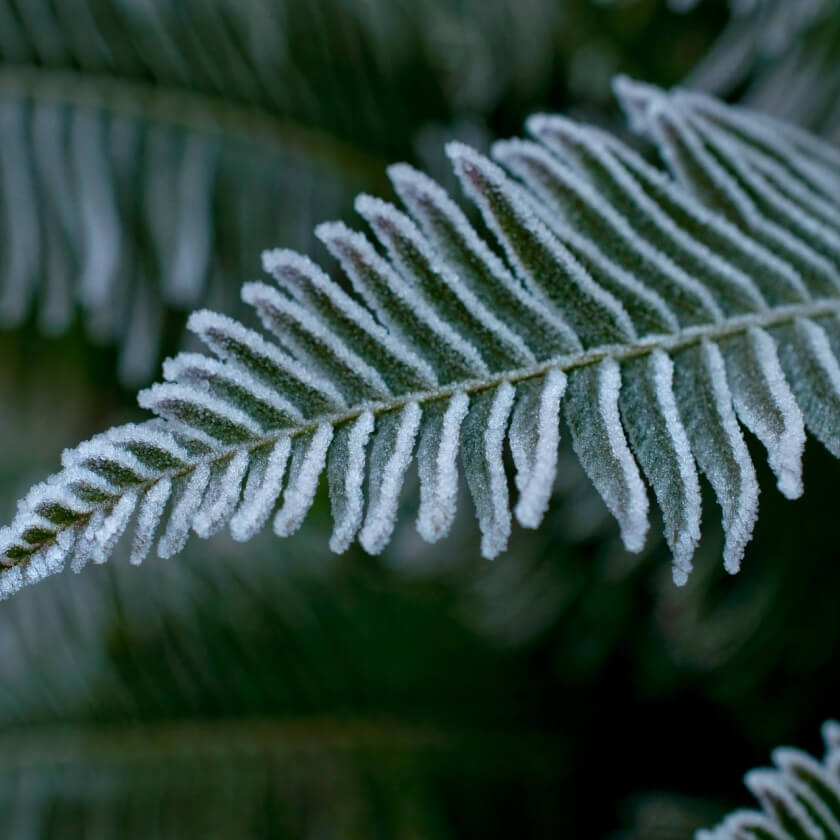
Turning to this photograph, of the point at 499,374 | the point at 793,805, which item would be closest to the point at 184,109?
the point at 499,374

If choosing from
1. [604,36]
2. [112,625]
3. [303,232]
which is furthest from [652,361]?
[112,625]

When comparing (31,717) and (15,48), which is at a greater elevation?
(15,48)

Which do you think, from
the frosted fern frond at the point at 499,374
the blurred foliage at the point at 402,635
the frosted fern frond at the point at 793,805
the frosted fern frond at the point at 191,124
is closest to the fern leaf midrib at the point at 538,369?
the frosted fern frond at the point at 499,374

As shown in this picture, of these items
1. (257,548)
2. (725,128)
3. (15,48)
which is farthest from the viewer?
(257,548)

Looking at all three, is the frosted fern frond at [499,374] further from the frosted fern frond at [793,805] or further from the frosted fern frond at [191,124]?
the frosted fern frond at [191,124]

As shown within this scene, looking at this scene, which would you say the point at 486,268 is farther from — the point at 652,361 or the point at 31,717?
the point at 31,717

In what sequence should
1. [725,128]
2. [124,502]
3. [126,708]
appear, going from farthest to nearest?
[126,708]
[725,128]
[124,502]

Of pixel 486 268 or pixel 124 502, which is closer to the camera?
pixel 124 502

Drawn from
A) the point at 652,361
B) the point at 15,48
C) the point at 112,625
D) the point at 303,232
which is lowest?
the point at 652,361
